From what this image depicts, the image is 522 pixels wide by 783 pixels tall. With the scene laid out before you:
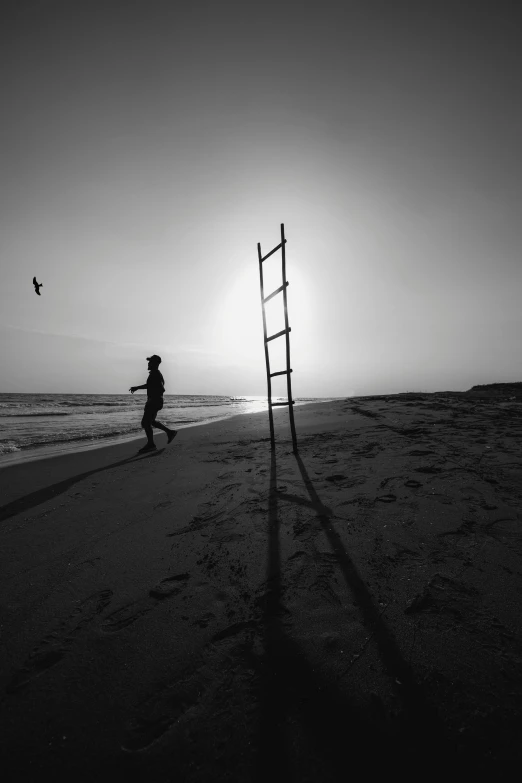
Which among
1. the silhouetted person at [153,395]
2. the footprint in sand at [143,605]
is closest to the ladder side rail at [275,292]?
the silhouetted person at [153,395]

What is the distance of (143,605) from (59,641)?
0.48 m

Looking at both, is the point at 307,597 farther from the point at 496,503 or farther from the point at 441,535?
the point at 496,503

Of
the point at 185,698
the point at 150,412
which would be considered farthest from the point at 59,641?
the point at 150,412

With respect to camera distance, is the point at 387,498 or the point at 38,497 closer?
the point at 387,498

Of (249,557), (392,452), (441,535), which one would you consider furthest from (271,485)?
(392,452)

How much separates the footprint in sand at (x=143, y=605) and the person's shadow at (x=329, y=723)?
0.80 metres

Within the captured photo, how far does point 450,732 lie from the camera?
1271mm

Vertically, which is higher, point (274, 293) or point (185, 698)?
point (274, 293)

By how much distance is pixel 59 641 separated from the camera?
185cm

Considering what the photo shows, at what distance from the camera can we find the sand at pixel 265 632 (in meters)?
1.26

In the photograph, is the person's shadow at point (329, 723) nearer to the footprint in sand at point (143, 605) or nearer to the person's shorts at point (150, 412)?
the footprint in sand at point (143, 605)

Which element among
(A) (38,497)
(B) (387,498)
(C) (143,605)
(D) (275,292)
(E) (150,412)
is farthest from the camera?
(E) (150,412)

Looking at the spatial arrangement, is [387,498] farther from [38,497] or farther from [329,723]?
[38,497]

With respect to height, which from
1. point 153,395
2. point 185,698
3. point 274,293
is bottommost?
point 185,698
